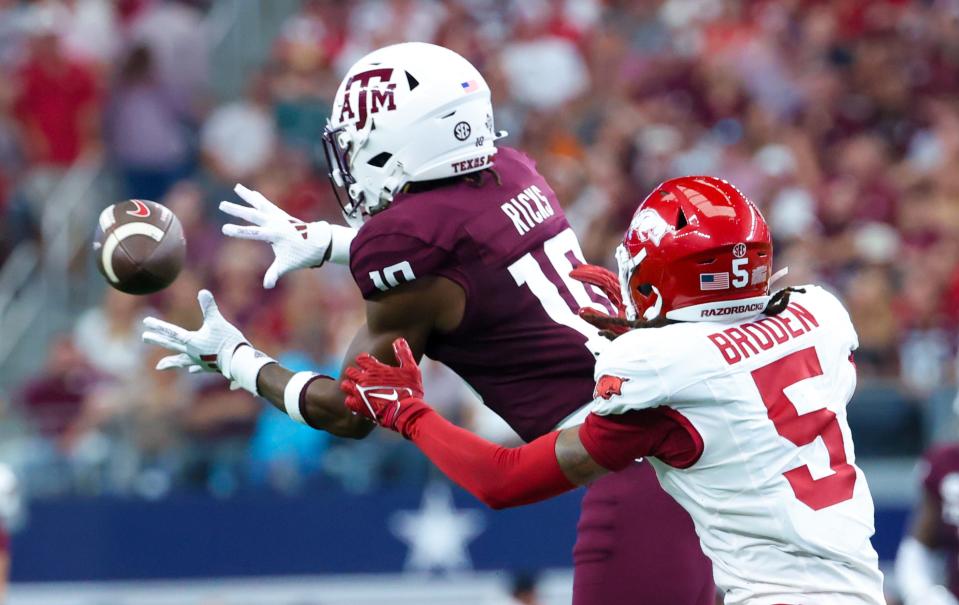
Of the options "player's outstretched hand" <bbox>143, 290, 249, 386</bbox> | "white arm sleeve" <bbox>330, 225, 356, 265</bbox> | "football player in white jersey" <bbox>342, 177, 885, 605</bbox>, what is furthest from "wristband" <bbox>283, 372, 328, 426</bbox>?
"football player in white jersey" <bbox>342, 177, 885, 605</bbox>

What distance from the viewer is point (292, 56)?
37.9 feet

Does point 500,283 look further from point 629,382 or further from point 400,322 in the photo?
point 629,382

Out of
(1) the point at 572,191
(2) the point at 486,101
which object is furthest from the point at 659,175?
(2) the point at 486,101

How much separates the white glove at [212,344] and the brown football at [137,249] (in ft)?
0.87

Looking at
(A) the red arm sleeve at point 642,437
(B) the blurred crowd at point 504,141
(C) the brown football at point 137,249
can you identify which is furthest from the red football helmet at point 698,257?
(B) the blurred crowd at point 504,141

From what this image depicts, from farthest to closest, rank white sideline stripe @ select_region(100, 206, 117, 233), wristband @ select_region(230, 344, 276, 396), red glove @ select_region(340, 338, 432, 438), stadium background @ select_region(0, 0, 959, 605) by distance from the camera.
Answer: stadium background @ select_region(0, 0, 959, 605), white sideline stripe @ select_region(100, 206, 117, 233), wristband @ select_region(230, 344, 276, 396), red glove @ select_region(340, 338, 432, 438)

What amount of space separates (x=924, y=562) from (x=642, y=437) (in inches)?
102

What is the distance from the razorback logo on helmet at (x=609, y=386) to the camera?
368cm

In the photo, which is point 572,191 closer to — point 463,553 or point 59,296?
point 463,553

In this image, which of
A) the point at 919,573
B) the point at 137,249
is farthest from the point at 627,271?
the point at 919,573

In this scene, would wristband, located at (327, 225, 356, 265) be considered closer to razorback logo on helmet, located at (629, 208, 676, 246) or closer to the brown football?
the brown football

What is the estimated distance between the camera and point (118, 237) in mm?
5078

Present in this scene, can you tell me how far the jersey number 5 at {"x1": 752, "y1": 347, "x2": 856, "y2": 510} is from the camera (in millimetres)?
3686

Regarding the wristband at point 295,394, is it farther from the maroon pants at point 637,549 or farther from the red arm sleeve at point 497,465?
the maroon pants at point 637,549
